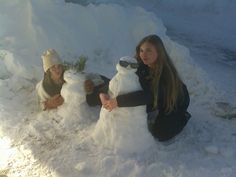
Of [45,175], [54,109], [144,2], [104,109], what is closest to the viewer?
[45,175]

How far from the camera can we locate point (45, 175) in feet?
11.0

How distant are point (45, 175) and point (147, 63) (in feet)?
3.75

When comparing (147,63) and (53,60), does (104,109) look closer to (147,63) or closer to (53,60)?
(147,63)

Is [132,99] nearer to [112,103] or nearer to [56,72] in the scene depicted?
[112,103]

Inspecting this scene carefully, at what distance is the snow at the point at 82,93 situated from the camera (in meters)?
3.41

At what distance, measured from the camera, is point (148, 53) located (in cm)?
355

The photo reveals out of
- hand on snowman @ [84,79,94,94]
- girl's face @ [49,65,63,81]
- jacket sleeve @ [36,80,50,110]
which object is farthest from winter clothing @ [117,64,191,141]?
jacket sleeve @ [36,80,50,110]

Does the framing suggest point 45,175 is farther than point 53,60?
No

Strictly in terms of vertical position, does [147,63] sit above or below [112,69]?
above

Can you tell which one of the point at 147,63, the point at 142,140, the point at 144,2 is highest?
the point at 147,63

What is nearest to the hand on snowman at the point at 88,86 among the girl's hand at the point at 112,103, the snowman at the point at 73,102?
the snowman at the point at 73,102

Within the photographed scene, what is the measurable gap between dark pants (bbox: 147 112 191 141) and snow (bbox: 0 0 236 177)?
64mm

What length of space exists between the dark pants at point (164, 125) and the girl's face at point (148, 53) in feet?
1.42

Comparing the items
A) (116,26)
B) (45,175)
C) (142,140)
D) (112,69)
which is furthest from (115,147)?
(116,26)
